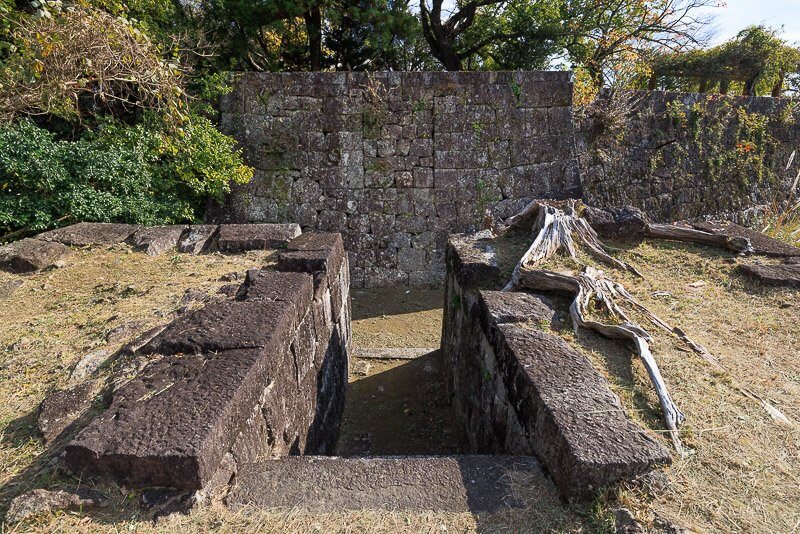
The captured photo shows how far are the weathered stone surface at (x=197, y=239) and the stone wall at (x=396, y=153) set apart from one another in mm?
2291

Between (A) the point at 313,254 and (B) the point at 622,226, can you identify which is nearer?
(A) the point at 313,254

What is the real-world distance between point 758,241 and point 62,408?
5.31 meters

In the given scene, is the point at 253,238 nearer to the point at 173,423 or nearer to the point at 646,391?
the point at 173,423

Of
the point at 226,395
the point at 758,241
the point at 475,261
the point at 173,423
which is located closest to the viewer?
the point at 173,423

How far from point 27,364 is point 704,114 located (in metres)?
11.0

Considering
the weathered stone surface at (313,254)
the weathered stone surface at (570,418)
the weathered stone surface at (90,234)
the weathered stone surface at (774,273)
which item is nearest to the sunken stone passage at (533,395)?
the weathered stone surface at (570,418)

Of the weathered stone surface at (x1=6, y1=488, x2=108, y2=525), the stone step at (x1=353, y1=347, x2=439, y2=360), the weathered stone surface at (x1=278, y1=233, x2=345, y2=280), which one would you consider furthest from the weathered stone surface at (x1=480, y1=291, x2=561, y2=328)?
the stone step at (x1=353, y1=347, x2=439, y2=360)

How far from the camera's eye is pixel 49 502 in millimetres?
1566

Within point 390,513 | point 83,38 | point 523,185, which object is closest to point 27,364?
point 390,513

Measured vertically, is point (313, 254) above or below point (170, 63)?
below

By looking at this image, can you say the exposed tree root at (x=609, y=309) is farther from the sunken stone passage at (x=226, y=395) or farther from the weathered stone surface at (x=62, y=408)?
the weathered stone surface at (x=62, y=408)

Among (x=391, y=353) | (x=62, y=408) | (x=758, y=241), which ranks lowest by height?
(x=391, y=353)

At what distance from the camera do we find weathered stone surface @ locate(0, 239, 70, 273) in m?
3.84

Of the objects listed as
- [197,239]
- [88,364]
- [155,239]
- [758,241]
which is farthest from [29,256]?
[758,241]
